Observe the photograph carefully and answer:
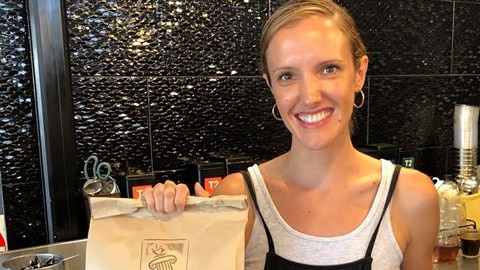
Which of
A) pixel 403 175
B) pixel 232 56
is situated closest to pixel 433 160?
pixel 232 56

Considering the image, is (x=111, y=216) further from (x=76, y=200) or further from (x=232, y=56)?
(x=232, y=56)

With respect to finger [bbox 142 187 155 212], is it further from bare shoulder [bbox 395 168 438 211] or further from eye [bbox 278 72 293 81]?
bare shoulder [bbox 395 168 438 211]

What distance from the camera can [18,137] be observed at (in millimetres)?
1352

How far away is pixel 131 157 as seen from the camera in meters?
1.47

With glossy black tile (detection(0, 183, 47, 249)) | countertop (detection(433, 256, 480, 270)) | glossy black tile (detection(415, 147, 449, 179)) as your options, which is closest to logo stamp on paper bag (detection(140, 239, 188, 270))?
glossy black tile (detection(0, 183, 47, 249))

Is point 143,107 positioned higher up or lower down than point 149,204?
higher up

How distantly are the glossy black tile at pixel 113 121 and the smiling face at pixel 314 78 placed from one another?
683mm

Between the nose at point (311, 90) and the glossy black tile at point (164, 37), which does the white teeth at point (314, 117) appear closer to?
the nose at point (311, 90)

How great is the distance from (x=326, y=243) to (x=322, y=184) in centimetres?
13

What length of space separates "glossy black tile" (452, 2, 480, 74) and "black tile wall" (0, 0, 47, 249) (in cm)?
164

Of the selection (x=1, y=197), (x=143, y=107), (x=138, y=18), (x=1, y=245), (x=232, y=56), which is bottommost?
(x=1, y=245)

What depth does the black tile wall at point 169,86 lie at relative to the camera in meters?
1.35

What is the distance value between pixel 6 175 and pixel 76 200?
194 millimetres

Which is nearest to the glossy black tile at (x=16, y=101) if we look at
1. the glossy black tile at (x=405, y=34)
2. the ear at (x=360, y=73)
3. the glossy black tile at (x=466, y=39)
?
the ear at (x=360, y=73)
